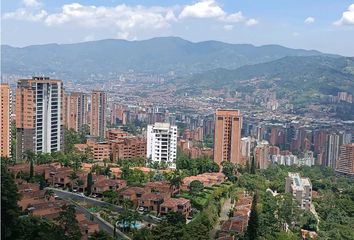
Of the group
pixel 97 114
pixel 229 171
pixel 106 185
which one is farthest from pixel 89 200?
pixel 97 114

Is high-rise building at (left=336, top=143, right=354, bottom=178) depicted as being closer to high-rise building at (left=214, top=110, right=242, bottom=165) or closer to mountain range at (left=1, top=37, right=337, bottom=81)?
high-rise building at (left=214, top=110, right=242, bottom=165)

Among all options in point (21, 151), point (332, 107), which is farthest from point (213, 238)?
point (332, 107)

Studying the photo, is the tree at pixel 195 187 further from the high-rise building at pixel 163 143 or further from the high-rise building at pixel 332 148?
the high-rise building at pixel 332 148

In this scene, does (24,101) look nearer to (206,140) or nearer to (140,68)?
(206,140)

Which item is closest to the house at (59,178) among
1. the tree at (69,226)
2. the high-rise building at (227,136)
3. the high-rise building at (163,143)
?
the high-rise building at (163,143)

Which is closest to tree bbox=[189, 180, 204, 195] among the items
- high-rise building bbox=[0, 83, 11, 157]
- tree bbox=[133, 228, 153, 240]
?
tree bbox=[133, 228, 153, 240]

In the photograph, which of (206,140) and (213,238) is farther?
(206,140)

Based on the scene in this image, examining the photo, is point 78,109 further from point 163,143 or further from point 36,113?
point 36,113
